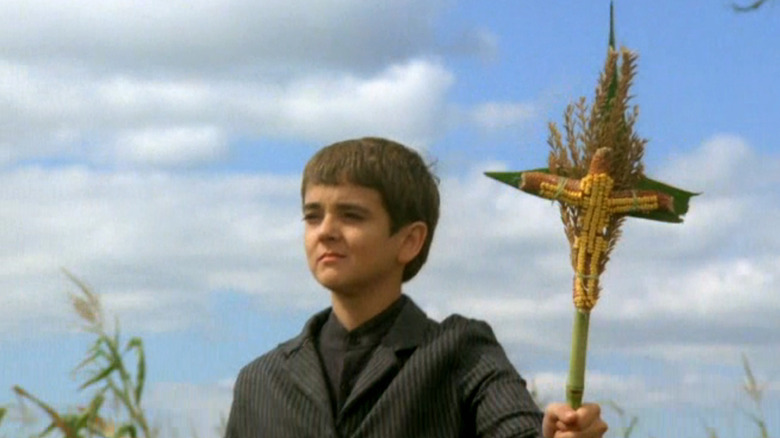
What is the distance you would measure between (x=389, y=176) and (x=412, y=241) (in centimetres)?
23

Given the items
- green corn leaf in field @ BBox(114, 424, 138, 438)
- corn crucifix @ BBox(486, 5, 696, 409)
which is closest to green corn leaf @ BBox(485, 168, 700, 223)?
corn crucifix @ BBox(486, 5, 696, 409)

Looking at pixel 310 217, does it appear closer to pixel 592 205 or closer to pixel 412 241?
pixel 412 241

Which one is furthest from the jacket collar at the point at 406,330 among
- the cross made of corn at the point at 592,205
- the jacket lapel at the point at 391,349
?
the cross made of corn at the point at 592,205

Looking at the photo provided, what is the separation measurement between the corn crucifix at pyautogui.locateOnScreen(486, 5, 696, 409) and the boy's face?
30.3 inches

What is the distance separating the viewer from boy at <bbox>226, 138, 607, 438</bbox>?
4.61 metres

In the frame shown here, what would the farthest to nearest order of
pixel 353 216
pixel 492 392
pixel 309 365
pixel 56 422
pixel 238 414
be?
pixel 238 414, pixel 309 365, pixel 353 216, pixel 492 392, pixel 56 422

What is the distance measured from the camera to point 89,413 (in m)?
3.67

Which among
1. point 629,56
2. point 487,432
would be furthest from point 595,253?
point 487,432

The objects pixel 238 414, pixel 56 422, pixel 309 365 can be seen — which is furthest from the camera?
pixel 238 414

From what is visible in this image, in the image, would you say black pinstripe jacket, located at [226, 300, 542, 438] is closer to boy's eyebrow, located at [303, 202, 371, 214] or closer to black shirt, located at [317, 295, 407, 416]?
black shirt, located at [317, 295, 407, 416]

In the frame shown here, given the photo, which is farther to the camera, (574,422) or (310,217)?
(310,217)

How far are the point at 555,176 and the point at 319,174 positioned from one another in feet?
3.38

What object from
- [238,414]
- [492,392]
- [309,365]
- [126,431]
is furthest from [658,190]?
[238,414]

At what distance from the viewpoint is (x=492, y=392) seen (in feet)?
15.1
